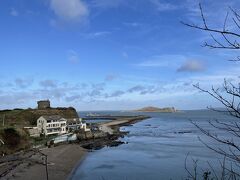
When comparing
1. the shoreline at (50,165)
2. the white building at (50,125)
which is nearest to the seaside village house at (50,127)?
the white building at (50,125)

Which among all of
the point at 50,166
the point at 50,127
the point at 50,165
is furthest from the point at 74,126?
the point at 50,166

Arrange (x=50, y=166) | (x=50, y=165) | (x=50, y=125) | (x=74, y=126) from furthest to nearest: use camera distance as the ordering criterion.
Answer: (x=74, y=126)
(x=50, y=125)
(x=50, y=165)
(x=50, y=166)

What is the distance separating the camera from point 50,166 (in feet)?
129

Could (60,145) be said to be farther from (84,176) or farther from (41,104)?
(41,104)

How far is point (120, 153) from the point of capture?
53.1 meters

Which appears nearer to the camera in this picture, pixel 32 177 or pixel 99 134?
pixel 32 177

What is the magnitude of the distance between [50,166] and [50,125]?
30076mm

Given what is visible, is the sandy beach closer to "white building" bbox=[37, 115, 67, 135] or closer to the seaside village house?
the seaside village house

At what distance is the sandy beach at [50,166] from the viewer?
110 ft

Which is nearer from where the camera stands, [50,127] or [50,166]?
[50,166]

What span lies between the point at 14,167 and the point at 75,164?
27.9 ft

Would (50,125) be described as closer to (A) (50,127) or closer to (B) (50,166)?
(A) (50,127)

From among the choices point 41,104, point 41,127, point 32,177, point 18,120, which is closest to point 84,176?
point 32,177

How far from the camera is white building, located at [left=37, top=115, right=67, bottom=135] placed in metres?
67.0
